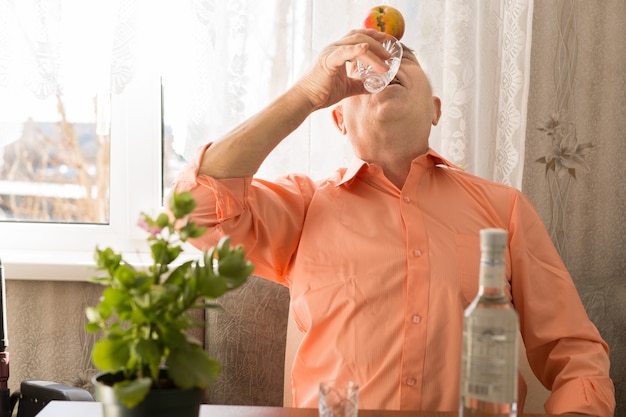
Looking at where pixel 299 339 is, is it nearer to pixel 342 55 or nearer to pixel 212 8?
pixel 342 55

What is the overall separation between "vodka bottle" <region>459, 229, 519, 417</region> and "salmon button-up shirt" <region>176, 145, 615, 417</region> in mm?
603

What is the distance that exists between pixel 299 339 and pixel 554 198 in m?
0.82

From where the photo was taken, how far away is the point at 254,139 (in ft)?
5.37

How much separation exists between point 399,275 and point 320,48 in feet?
2.28

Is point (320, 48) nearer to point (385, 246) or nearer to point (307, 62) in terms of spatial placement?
point (307, 62)

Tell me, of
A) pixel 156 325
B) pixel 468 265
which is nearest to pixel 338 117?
pixel 468 265

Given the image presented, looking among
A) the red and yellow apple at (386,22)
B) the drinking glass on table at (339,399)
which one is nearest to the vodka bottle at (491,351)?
the drinking glass on table at (339,399)

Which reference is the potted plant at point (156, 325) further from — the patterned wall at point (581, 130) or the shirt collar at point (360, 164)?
the patterned wall at point (581, 130)

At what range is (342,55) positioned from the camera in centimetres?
162

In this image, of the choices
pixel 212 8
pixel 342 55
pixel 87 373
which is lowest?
pixel 87 373

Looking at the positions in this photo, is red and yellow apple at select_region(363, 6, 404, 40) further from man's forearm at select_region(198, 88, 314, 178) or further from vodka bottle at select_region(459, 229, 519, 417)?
vodka bottle at select_region(459, 229, 519, 417)

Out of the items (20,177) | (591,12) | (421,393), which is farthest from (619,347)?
(20,177)

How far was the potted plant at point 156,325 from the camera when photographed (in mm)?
838

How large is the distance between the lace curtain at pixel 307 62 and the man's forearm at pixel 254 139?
34cm
